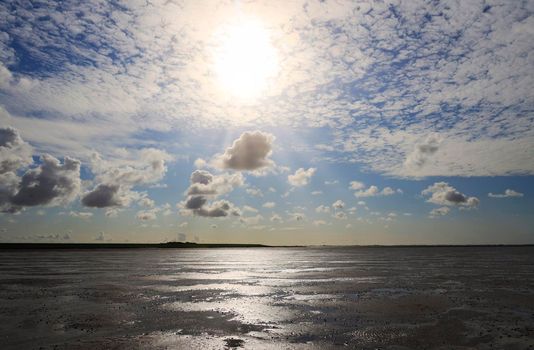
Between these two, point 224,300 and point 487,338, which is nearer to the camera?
point 487,338

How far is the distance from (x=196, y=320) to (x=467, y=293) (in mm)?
19779

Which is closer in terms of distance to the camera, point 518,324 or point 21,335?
point 21,335

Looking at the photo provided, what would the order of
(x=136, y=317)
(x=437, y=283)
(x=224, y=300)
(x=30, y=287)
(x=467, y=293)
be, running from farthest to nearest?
(x=437, y=283), (x=30, y=287), (x=467, y=293), (x=224, y=300), (x=136, y=317)

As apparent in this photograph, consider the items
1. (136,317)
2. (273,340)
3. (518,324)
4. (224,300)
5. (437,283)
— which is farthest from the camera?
(437,283)

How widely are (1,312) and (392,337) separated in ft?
62.8

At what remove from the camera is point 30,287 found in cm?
3212

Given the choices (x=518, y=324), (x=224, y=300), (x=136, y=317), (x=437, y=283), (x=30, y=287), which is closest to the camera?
(x=518, y=324)

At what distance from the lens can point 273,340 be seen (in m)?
15.6

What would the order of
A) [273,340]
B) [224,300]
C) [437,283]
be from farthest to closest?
1. [437,283]
2. [224,300]
3. [273,340]

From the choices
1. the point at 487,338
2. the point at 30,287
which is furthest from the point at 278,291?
the point at 30,287

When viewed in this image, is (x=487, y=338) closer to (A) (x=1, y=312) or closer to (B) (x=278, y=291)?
(B) (x=278, y=291)

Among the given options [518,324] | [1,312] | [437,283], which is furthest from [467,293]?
[1,312]

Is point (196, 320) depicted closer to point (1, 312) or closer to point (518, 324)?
point (1, 312)

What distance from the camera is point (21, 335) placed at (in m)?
16.0
